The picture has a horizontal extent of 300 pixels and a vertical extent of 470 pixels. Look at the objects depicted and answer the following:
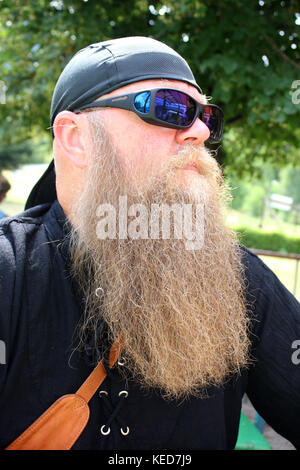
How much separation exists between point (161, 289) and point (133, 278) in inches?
3.8

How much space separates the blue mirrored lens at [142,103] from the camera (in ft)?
4.11

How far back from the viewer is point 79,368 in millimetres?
1184

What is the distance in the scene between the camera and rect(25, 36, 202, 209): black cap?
130cm

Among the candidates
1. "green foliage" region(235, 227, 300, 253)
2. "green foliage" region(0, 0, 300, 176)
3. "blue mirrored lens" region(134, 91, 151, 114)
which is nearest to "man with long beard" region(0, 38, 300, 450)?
"blue mirrored lens" region(134, 91, 151, 114)

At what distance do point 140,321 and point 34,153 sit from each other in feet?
92.4

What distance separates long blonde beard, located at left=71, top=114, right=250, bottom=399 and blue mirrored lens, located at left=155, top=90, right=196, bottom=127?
0.11 metres

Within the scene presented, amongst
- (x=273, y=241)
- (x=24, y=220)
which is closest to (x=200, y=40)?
(x=24, y=220)

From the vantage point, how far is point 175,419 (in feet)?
4.11

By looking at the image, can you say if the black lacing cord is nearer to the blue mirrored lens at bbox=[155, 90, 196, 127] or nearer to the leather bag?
the leather bag

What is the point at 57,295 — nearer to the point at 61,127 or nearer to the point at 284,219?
the point at 61,127

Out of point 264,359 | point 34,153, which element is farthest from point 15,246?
point 34,153

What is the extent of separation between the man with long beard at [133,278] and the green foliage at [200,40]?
229 cm

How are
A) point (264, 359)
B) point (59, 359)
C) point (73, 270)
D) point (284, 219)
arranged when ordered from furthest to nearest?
1. point (284, 219)
2. point (264, 359)
3. point (73, 270)
4. point (59, 359)

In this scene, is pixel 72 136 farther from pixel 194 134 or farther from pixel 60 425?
pixel 60 425
